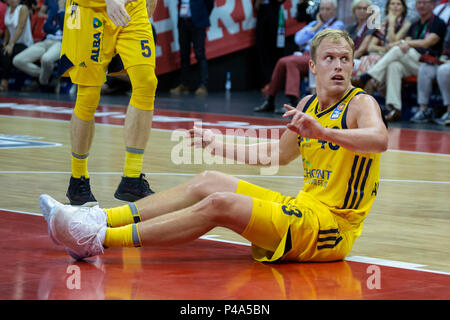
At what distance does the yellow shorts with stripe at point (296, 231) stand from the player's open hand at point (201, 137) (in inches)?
9.5

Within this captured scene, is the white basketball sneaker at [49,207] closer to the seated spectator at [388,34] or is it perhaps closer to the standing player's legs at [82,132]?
the standing player's legs at [82,132]

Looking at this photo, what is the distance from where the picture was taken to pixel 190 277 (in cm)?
338

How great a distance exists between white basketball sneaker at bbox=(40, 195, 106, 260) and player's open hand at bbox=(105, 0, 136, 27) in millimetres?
1477

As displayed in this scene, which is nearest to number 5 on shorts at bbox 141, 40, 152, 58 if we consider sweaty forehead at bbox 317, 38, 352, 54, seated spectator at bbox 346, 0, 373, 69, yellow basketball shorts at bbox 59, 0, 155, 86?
yellow basketball shorts at bbox 59, 0, 155, 86

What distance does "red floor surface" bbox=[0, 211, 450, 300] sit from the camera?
3117mm

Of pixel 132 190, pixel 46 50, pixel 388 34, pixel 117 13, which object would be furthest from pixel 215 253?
pixel 46 50

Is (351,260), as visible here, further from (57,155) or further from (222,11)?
(222,11)

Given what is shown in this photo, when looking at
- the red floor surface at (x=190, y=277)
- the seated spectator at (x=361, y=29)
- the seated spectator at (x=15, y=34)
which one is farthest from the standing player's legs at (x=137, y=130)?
the seated spectator at (x=15, y=34)

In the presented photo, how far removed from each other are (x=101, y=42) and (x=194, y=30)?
9.04 meters

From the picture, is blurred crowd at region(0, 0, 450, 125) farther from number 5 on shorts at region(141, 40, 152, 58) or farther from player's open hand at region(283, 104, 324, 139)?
player's open hand at region(283, 104, 324, 139)

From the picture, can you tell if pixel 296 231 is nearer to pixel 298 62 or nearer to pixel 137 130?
pixel 137 130

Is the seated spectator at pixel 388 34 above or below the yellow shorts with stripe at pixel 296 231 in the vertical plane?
above

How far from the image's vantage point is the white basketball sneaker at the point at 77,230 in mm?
3486
